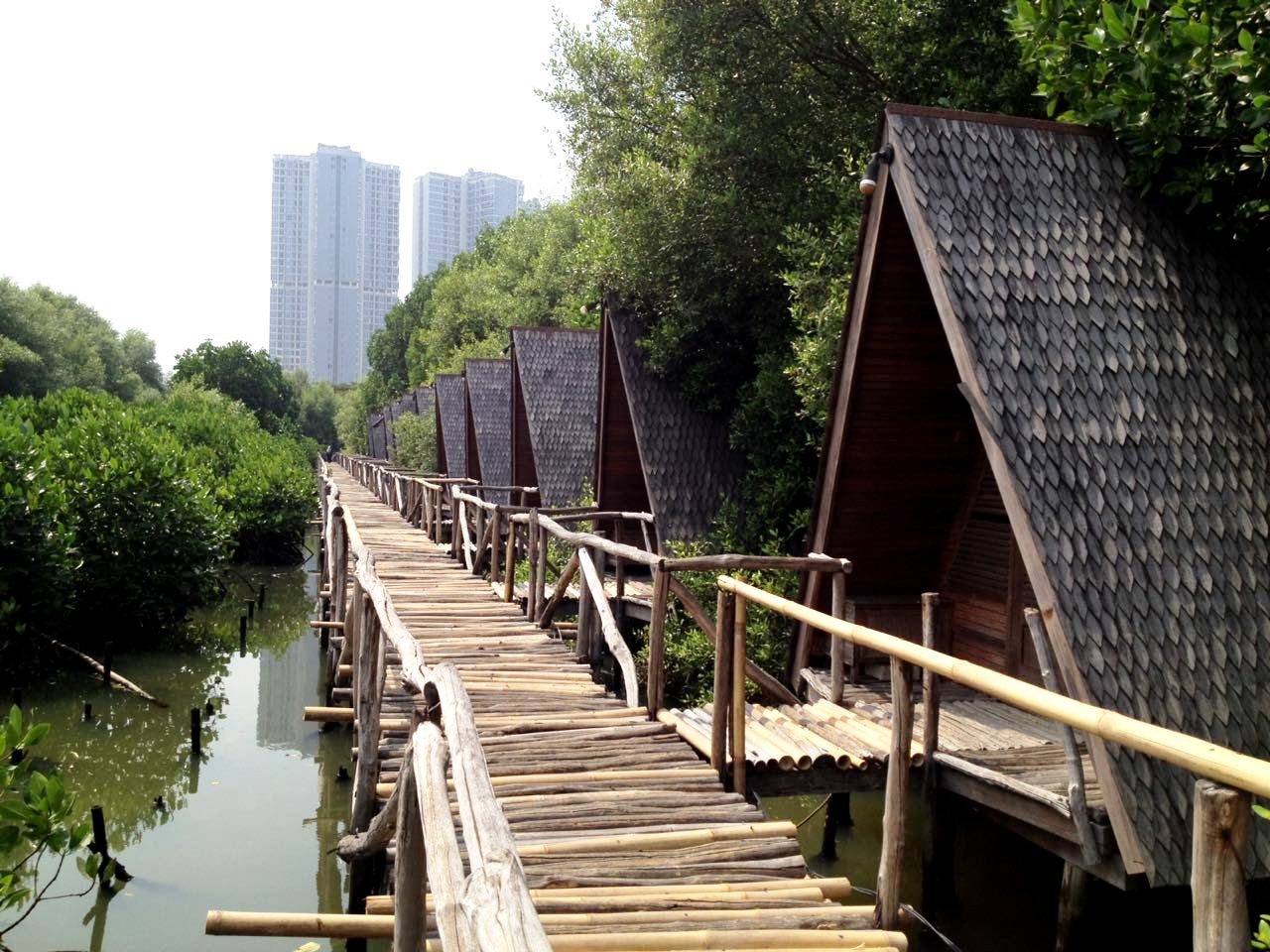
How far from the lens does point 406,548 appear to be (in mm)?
14312

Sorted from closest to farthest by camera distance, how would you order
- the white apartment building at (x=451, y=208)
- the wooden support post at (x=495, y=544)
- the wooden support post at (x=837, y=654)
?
1. the wooden support post at (x=837, y=654)
2. the wooden support post at (x=495, y=544)
3. the white apartment building at (x=451, y=208)

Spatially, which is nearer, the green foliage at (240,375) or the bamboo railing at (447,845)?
the bamboo railing at (447,845)

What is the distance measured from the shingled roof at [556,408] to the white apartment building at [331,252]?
316 ft

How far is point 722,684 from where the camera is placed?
491cm

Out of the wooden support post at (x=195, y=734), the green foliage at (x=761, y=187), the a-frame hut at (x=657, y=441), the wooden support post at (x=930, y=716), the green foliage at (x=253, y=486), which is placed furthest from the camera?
the green foliage at (x=253, y=486)

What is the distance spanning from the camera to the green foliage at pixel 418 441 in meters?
27.0

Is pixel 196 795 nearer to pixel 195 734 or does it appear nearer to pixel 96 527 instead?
pixel 195 734

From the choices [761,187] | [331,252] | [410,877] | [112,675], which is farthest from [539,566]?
[331,252]

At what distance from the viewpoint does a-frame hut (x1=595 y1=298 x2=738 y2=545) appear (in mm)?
11289

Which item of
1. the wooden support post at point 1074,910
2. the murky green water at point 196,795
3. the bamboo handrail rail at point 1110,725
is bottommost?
the murky green water at point 196,795

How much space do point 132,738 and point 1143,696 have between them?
10.1 metres

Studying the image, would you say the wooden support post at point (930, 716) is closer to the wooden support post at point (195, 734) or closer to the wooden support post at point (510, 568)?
the wooden support post at point (510, 568)

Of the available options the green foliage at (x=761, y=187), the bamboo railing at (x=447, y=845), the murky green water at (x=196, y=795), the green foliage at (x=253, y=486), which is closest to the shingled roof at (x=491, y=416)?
the murky green water at (x=196, y=795)

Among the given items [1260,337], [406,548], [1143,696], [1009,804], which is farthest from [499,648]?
[406,548]
